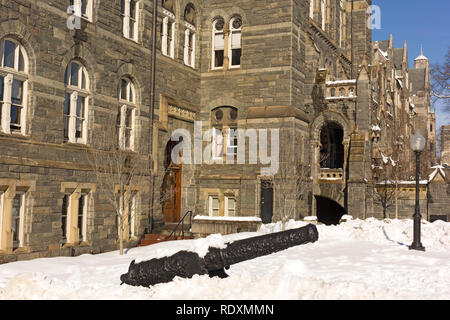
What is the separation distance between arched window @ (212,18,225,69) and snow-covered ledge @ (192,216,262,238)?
8.29 metres

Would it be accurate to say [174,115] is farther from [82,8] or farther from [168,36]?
[82,8]

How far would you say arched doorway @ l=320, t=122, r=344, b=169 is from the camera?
28.7 metres

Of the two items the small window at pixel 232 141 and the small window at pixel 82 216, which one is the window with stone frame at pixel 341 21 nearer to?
the small window at pixel 232 141

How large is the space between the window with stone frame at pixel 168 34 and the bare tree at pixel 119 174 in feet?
15.7

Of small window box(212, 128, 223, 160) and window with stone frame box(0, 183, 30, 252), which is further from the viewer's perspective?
small window box(212, 128, 223, 160)

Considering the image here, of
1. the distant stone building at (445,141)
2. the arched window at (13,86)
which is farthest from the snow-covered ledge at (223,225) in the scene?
the distant stone building at (445,141)

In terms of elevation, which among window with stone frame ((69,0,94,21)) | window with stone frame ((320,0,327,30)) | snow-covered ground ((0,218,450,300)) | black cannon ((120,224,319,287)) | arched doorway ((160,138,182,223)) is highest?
window with stone frame ((320,0,327,30))

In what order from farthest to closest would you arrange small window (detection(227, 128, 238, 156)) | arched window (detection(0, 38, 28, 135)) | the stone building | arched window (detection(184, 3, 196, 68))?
1. small window (detection(227, 128, 238, 156))
2. arched window (detection(184, 3, 196, 68))
3. the stone building
4. arched window (detection(0, 38, 28, 135))

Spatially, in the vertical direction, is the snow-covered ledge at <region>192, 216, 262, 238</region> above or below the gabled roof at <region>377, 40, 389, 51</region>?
below

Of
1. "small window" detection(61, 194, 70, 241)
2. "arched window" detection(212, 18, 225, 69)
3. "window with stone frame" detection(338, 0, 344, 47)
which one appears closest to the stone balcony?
"arched window" detection(212, 18, 225, 69)

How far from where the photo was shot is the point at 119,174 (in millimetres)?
15727

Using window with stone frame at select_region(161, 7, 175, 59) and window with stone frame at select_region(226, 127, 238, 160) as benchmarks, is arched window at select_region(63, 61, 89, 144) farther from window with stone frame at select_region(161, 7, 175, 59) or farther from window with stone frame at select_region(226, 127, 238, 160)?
window with stone frame at select_region(226, 127, 238, 160)

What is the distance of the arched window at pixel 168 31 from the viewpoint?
68.8 ft

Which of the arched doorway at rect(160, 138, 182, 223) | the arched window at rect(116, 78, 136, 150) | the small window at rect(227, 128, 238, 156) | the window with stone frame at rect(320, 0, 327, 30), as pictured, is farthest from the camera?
→ the window with stone frame at rect(320, 0, 327, 30)
